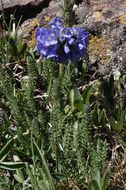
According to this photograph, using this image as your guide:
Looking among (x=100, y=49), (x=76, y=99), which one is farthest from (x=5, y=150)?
(x=100, y=49)

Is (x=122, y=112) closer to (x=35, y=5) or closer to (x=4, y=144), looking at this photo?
(x=4, y=144)

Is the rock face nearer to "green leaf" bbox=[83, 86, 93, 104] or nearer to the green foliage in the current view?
the green foliage

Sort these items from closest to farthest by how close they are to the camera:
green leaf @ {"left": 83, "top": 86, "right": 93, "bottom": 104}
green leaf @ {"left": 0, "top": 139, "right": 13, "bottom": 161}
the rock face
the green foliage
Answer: the green foliage, green leaf @ {"left": 0, "top": 139, "right": 13, "bottom": 161}, green leaf @ {"left": 83, "top": 86, "right": 93, "bottom": 104}, the rock face

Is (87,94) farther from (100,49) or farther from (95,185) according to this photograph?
(95,185)

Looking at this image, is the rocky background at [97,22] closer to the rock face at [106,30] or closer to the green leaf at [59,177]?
the rock face at [106,30]

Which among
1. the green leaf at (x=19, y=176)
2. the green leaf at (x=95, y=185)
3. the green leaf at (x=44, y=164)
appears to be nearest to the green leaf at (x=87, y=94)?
the green leaf at (x=44, y=164)

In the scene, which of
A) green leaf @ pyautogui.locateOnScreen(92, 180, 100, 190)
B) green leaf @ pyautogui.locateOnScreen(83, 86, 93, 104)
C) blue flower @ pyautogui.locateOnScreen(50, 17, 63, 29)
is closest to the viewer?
green leaf @ pyautogui.locateOnScreen(92, 180, 100, 190)

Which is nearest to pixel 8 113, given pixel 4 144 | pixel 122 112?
pixel 4 144

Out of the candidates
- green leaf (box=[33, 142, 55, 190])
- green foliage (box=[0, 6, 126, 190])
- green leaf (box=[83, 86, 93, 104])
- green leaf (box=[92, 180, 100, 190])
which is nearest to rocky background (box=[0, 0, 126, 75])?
green foliage (box=[0, 6, 126, 190])
